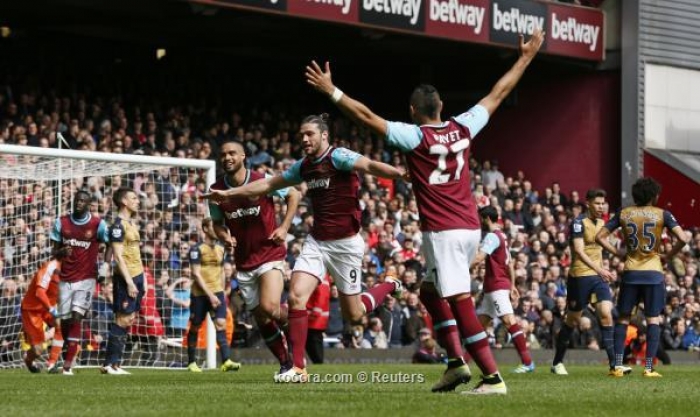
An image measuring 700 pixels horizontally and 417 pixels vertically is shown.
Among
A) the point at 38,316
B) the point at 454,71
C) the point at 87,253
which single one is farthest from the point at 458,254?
the point at 454,71

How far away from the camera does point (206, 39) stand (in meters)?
32.3

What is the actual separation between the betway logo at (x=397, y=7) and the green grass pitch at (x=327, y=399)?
618 inches

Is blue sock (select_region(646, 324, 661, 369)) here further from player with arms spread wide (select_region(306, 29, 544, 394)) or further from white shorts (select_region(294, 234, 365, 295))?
player with arms spread wide (select_region(306, 29, 544, 394))

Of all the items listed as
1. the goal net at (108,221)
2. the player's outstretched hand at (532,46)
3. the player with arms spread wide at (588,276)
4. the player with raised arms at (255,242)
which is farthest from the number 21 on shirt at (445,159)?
the goal net at (108,221)

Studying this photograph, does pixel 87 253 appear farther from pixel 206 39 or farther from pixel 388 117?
pixel 388 117

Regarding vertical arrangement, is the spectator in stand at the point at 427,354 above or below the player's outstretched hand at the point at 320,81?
below

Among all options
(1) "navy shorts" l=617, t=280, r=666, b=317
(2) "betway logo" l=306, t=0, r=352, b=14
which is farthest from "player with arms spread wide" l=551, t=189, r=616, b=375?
(2) "betway logo" l=306, t=0, r=352, b=14

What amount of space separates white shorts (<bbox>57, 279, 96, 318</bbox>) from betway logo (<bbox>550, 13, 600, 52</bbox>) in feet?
57.5

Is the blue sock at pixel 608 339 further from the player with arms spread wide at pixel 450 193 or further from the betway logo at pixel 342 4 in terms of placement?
the betway logo at pixel 342 4

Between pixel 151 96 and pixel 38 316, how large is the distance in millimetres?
11669

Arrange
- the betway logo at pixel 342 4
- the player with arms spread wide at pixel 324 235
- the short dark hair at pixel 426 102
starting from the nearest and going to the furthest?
1. the short dark hair at pixel 426 102
2. the player with arms spread wide at pixel 324 235
3. the betway logo at pixel 342 4

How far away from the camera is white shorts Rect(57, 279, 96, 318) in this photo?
1756 centimetres

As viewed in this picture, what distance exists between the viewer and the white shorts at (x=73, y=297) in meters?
17.6

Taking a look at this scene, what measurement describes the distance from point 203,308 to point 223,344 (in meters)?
0.60
